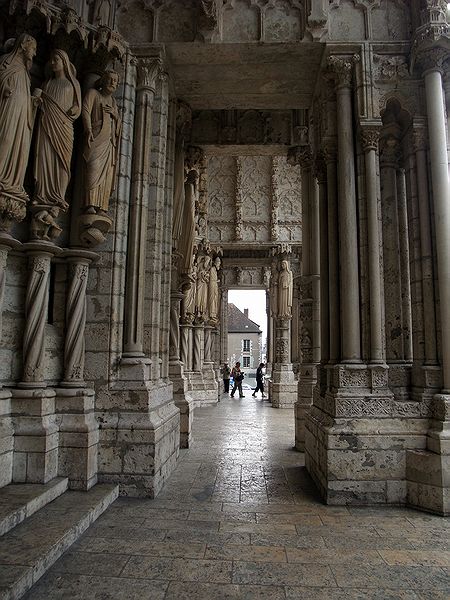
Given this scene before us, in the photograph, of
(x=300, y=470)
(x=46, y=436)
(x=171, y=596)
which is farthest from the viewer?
(x=300, y=470)

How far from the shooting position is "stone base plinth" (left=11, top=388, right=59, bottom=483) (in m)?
3.82

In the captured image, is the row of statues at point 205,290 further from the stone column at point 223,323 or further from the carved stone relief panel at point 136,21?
the carved stone relief panel at point 136,21

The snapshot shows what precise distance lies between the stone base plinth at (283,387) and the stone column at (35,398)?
34.1ft

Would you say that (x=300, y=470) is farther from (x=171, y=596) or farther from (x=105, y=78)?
(x=105, y=78)

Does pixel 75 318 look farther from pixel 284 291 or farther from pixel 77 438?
pixel 284 291

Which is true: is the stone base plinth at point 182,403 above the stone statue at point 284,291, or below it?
below

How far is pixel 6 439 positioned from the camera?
3.74 meters

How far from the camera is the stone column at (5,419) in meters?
3.69

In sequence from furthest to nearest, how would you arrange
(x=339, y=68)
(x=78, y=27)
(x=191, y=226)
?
(x=191, y=226)
(x=339, y=68)
(x=78, y=27)

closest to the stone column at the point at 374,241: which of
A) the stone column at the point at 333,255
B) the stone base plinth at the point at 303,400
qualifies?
the stone column at the point at 333,255

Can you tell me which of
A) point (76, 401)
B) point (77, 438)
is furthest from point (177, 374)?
point (77, 438)

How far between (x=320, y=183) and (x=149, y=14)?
2.74 metres

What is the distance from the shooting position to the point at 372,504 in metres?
4.26

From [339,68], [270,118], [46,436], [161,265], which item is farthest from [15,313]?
[270,118]
